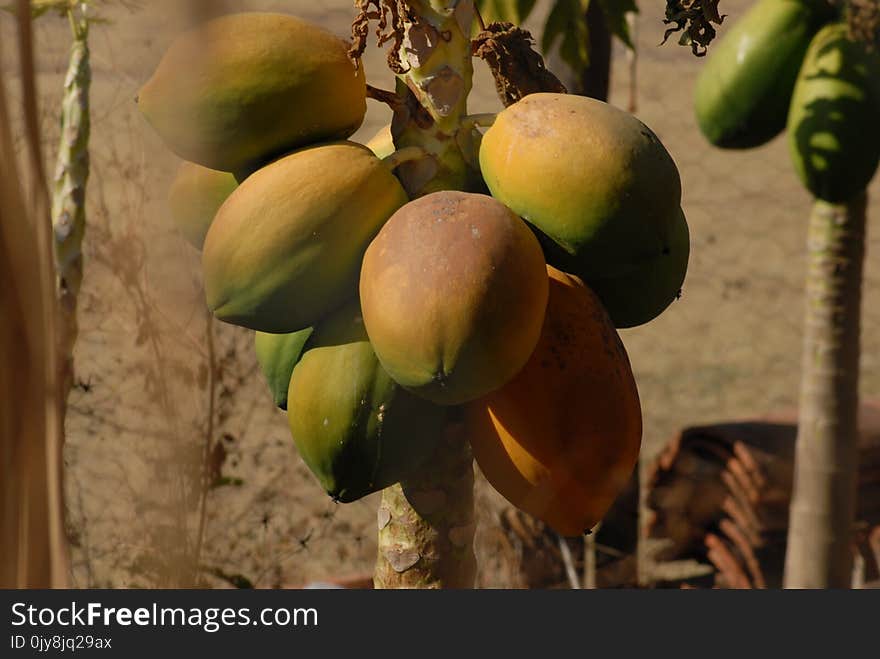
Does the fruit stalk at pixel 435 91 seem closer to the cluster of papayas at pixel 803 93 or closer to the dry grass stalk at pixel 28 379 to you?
the dry grass stalk at pixel 28 379

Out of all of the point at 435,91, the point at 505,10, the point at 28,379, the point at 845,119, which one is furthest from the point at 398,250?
the point at 845,119

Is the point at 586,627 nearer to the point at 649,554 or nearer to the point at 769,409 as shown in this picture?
the point at 649,554

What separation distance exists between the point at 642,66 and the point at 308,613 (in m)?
7.21

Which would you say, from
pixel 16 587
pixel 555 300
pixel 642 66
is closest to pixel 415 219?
pixel 555 300

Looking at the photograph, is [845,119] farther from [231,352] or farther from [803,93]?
[231,352]

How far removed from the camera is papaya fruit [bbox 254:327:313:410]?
79cm

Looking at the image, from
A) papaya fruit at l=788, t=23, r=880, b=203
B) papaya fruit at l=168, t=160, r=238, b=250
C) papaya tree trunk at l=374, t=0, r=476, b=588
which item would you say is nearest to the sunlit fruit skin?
papaya tree trunk at l=374, t=0, r=476, b=588

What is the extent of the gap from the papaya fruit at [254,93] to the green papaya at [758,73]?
1.34 m

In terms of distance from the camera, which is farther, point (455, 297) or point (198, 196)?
point (198, 196)

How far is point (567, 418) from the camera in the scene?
0.69 meters

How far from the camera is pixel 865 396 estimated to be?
4035mm

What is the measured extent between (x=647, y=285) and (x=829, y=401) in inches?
46.2

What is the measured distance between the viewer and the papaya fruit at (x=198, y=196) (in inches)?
31.1

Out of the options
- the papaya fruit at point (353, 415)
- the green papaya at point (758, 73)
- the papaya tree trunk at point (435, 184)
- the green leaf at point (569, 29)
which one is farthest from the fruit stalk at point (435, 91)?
the green papaya at point (758, 73)
